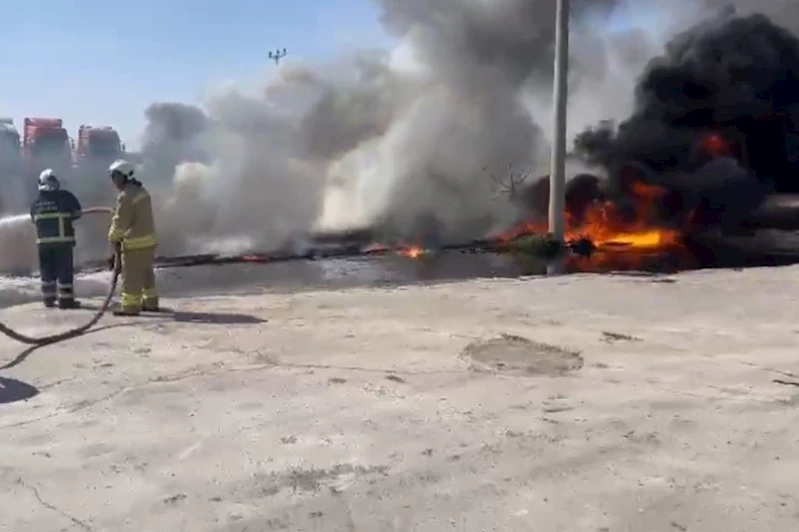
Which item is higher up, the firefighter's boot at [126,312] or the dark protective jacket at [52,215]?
the dark protective jacket at [52,215]

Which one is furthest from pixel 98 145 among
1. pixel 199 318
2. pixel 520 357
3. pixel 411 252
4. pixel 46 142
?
pixel 520 357

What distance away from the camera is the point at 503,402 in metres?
4.63

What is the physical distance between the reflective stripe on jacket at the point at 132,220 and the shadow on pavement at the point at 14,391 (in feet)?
7.73

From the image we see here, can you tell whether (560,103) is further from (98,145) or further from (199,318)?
(98,145)

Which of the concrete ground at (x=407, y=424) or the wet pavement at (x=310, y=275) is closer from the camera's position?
the concrete ground at (x=407, y=424)

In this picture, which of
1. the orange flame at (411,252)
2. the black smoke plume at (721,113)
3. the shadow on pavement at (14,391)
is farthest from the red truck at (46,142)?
the shadow on pavement at (14,391)

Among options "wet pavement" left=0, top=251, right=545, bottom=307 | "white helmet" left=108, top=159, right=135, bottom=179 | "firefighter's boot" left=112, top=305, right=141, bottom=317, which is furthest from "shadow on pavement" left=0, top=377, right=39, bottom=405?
"wet pavement" left=0, top=251, right=545, bottom=307

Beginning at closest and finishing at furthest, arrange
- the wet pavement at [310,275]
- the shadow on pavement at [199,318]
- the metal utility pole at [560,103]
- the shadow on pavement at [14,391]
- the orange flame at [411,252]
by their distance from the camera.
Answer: the shadow on pavement at [14,391]
the shadow on pavement at [199,318]
the wet pavement at [310,275]
the metal utility pole at [560,103]
the orange flame at [411,252]

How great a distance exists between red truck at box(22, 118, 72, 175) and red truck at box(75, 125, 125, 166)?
27.6 inches

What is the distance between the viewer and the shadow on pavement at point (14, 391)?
15.8 ft

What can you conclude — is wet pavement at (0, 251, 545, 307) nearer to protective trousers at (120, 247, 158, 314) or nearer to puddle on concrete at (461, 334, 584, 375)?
protective trousers at (120, 247, 158, 314)

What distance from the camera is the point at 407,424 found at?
427cm

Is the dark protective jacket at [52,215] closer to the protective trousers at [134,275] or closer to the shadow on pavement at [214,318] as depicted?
the protective trousers at [134,275]

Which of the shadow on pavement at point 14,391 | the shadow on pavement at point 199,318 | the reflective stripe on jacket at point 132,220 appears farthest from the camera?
the reflective stripe on jacket at point 132,220
